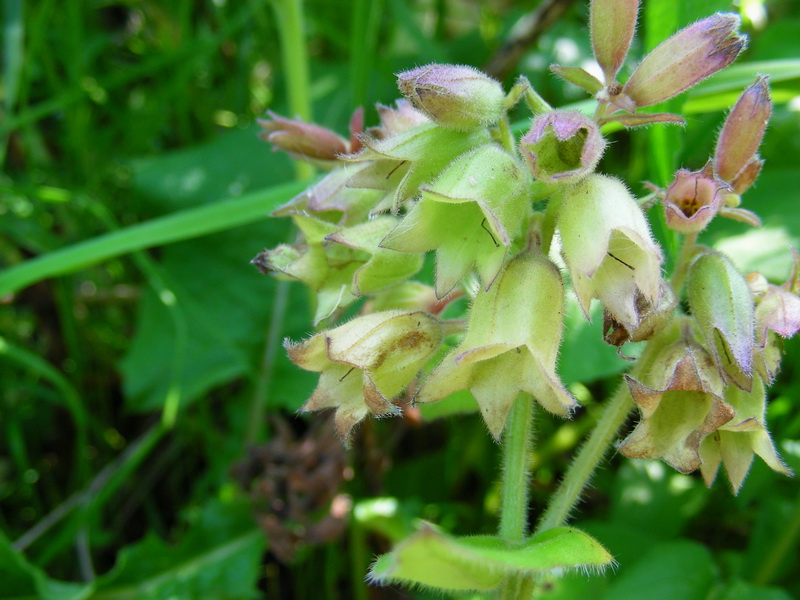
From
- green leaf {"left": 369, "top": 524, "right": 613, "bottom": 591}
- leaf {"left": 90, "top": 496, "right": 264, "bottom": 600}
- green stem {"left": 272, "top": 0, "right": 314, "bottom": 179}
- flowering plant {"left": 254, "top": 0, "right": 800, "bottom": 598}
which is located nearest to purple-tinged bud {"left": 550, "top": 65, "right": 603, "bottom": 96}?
flowering plant {"left": 254, "top": 0, "right": 800, "bottom": 598}

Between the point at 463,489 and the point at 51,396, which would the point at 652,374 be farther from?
the point at 51,396

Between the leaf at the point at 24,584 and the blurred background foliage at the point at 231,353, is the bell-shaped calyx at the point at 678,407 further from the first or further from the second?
the leaf at the point at 24,584

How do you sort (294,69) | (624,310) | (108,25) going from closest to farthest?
(624,310), (294,69), (108,25)

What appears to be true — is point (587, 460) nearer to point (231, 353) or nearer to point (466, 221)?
point (466, 221)

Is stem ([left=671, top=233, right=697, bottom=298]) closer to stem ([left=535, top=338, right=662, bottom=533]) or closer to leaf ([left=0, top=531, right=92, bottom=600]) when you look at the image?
stem ([left=535, top=338, right=662, bottom=533])

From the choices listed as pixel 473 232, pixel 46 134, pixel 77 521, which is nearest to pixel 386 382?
pixel 473 232

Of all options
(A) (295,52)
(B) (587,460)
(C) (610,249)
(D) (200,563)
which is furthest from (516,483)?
(A) (295,52)

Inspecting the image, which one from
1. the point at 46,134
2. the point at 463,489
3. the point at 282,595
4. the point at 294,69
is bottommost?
the point at 282,595
